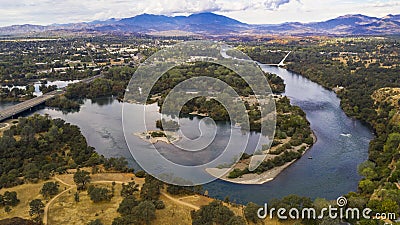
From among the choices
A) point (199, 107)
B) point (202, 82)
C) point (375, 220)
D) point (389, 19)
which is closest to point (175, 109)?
point (199, 107)

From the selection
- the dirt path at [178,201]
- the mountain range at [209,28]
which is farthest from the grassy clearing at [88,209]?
the mountain range at [209,28]

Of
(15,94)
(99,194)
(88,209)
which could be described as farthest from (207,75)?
(88,209)

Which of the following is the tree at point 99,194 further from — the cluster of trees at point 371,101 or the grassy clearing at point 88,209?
the cluster of trees at point 371,101

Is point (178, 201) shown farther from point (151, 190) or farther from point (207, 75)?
point (207, 75)

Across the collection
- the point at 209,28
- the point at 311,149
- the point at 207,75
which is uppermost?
the point at 209,28

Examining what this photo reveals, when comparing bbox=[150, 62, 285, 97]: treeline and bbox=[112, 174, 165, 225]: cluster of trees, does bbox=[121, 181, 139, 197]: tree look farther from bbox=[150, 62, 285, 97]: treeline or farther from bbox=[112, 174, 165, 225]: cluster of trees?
bbox=[150, 62, 285, 97]: treeline
